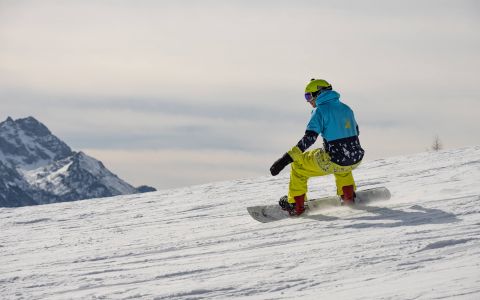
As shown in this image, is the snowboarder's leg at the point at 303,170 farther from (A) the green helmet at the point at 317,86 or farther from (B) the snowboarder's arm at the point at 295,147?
(A) the green helmet at the point at 317,86

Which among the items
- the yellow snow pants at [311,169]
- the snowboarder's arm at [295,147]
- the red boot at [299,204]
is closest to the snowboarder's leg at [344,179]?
the yellow snow pants at [311,169]

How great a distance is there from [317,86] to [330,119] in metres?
0.44

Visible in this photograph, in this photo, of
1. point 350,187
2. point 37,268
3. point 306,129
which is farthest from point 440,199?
point 37,268

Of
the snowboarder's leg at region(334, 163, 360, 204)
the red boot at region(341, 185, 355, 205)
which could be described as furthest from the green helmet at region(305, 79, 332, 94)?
the red boot at region(341, 185, 355, 205)

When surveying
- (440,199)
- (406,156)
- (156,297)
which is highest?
(406,156)

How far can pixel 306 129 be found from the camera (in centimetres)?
740

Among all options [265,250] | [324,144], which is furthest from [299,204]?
[265,250]

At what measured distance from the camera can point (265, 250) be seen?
241 inches

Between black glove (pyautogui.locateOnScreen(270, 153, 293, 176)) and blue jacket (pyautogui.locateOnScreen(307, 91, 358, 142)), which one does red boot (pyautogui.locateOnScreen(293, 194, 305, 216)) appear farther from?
blue jacket (pyautogui.locateOnScreen(307, 91, 358, 142))

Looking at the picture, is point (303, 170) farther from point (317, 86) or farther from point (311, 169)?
point (317, 86)

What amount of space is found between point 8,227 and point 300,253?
6072mm

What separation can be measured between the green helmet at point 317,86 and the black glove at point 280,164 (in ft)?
2.67

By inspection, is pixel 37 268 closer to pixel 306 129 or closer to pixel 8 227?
pixel 306 129

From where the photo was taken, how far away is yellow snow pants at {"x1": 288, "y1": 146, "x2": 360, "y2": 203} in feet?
24.6
